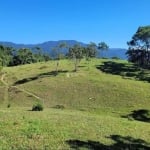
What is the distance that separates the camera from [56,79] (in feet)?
278

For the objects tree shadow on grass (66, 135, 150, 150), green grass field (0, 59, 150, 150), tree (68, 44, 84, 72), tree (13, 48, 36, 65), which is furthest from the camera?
tree (13, 48, 36, 65)

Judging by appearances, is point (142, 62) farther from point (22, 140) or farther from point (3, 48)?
point (22, 140)

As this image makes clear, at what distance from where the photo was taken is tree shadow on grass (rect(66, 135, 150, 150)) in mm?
22109

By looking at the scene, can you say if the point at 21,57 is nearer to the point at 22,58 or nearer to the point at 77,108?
the point at 22,58

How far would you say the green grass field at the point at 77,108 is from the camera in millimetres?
23266

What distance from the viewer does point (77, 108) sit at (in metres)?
62.0

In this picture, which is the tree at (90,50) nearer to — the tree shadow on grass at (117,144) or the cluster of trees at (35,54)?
the cluster of trees at (35,54)

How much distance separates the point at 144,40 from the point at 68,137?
102 metres

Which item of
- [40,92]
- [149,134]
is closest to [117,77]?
[40,92]

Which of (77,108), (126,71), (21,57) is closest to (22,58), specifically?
(21,57)

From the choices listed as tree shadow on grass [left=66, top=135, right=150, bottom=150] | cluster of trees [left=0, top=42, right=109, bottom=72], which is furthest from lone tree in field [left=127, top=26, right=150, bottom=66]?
tree shadow on grass [left=66, top=135, right=150, bottom=150]

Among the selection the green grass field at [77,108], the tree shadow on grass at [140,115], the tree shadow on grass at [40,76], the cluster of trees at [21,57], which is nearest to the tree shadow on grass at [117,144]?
the green grass field at [77,108]

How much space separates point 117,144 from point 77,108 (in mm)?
38430

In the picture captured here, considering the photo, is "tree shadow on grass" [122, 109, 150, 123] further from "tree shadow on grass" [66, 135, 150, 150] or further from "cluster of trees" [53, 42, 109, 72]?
"cluster of trees" [53, 42, 109, 72]
